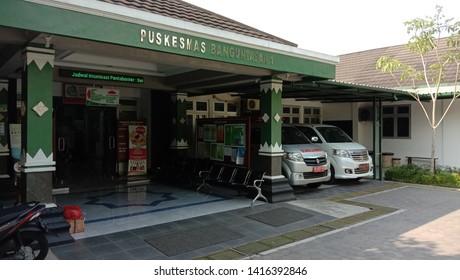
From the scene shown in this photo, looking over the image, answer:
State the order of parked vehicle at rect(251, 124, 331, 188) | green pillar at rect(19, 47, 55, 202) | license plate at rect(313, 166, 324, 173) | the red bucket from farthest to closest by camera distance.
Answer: license plate at rect(313, 166, 324, 173), parked vehicle at rect(251, 124, 331, 188), the red bucket, green pillar at rect(19, 47, 55, 202)

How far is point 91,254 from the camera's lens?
185 inches

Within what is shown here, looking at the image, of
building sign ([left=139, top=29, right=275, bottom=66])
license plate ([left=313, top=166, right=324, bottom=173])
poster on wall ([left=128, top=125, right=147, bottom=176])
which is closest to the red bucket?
building sign ([left=139, top=29, right=275, bottom=66])

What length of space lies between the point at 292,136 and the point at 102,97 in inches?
208

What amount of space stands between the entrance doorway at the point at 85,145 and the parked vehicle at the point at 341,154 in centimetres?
573

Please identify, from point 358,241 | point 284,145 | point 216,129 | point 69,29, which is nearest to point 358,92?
point 284,145

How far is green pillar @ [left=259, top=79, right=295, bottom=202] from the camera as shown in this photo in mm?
7942

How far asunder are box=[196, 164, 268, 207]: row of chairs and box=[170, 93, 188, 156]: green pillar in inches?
63.0

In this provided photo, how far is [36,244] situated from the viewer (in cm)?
445

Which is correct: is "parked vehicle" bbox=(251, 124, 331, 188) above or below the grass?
above

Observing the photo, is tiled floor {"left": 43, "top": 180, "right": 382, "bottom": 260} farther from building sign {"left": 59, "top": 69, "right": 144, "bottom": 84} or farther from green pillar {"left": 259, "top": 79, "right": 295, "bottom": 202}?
building sign {"left": 59, "top": 69, "right": 144, "bottom": 84}

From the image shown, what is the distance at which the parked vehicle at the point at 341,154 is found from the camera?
10.1 metres

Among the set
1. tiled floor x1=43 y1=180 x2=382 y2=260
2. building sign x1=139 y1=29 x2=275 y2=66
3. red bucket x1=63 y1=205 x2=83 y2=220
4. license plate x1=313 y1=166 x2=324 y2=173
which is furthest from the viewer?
license plate x1=313 y1=166 x2=324 y2=173

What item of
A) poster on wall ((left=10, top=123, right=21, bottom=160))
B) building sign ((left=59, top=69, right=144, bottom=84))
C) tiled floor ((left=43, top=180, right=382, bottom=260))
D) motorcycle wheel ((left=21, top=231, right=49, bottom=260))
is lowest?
tiled floor ((left=43, top=180, right=382, bottom=260))

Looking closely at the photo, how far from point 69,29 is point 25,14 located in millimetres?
506
